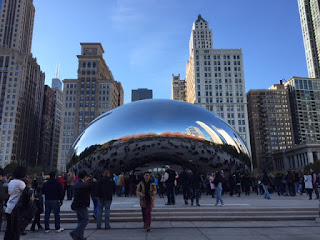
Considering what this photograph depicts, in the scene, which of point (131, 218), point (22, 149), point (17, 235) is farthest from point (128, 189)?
point (22, 149)

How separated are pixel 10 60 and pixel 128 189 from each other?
102 m

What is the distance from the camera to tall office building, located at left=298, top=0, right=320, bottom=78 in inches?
5379

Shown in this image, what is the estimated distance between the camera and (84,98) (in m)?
95.4

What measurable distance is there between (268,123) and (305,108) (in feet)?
75.8

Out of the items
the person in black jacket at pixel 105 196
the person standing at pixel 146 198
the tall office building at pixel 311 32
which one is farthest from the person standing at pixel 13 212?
the tall office building at pixel 311 32

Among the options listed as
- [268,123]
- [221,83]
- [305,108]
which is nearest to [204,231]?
[221,83]

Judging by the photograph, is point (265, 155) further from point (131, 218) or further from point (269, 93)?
point (131, 218)

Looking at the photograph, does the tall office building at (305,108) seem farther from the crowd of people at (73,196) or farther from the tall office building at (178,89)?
the crowd of people at (73,196)

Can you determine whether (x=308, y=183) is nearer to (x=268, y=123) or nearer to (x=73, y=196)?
(x=73, y=196)

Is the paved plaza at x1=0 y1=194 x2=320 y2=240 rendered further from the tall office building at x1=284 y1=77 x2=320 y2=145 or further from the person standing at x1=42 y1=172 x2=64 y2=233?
the tall office building at x1=284 y1=77 x2=320 y2=145

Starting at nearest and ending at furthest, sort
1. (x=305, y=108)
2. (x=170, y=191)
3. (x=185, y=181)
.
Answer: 1. (x=170, y=191)
2. (x=185, y=181)
3. (x=305, y=108)

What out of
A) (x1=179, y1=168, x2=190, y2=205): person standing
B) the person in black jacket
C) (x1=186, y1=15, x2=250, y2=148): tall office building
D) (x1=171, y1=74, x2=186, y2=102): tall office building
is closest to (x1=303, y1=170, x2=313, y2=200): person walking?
(x1=179, y1=168, x2=190, y2=205): person standing

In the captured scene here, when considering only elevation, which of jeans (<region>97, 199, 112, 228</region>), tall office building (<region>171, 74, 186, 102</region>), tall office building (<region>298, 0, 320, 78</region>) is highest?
tall office building (<region>298, 0, 320, 78</region>)

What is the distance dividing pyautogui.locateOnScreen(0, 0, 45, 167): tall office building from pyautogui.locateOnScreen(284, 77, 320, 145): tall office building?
120 metres
